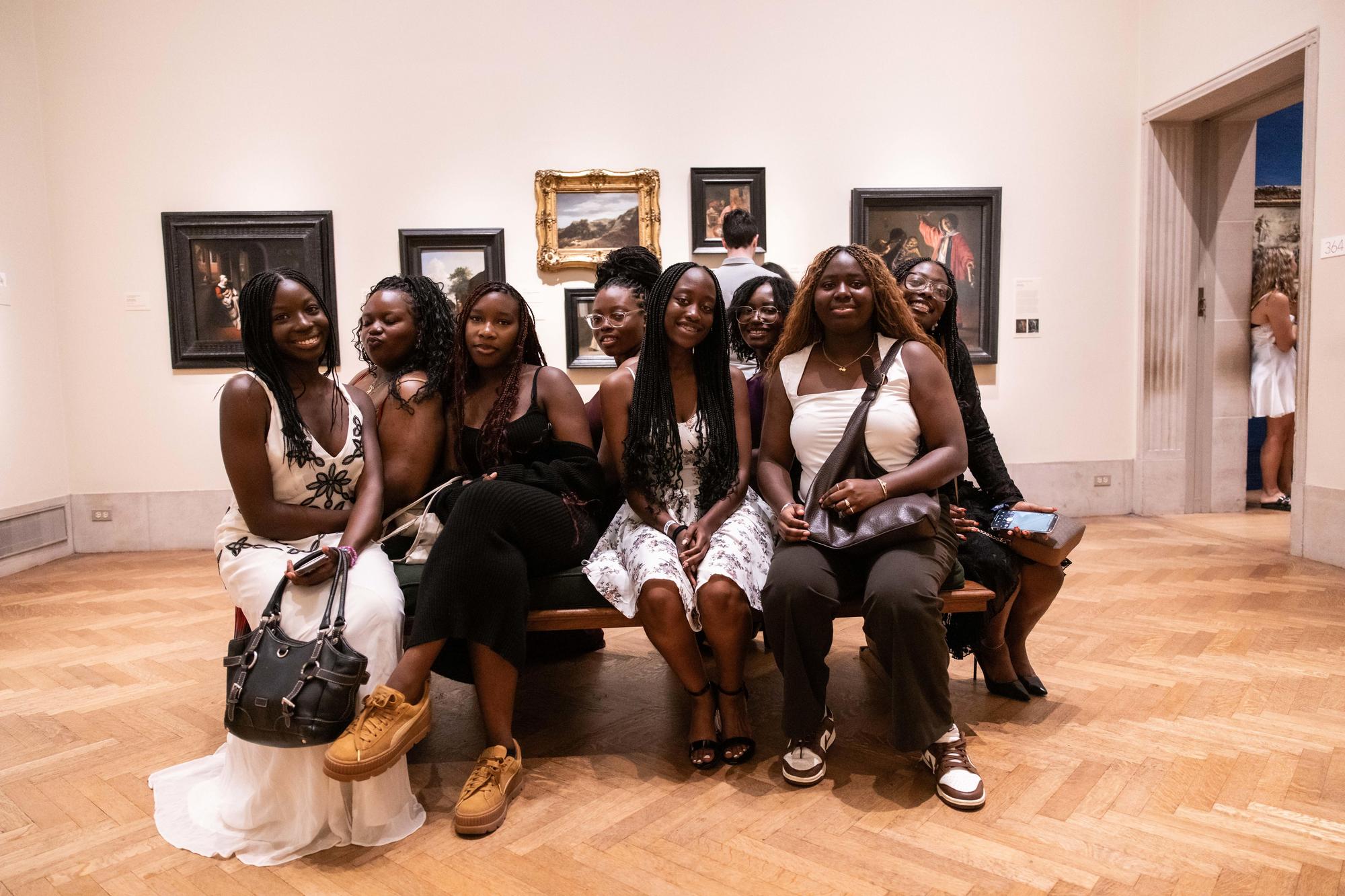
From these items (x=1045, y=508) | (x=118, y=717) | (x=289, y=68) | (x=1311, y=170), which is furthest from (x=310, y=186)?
(x=1311, y=170)

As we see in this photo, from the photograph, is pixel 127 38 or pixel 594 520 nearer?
pixel 594 520

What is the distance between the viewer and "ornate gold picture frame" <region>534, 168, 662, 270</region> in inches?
279

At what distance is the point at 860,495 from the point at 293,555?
187cm

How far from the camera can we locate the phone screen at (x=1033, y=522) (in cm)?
314

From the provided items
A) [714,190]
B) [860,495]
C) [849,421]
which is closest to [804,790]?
[860,495]

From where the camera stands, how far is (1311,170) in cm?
577

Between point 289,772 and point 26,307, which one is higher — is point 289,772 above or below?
below

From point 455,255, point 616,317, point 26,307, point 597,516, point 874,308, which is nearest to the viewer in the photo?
point 874,308

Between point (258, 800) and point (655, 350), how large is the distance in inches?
77.2

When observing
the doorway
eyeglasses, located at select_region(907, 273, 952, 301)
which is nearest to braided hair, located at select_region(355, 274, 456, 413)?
eyeglasses, located at select_region(907, 273, 952, 301)

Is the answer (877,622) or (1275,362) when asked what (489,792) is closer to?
(877,622)

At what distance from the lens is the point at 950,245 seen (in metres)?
7.34

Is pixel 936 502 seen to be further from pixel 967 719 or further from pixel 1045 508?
pixel 967 719

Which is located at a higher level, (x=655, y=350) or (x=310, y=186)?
(x=310, y=186)
